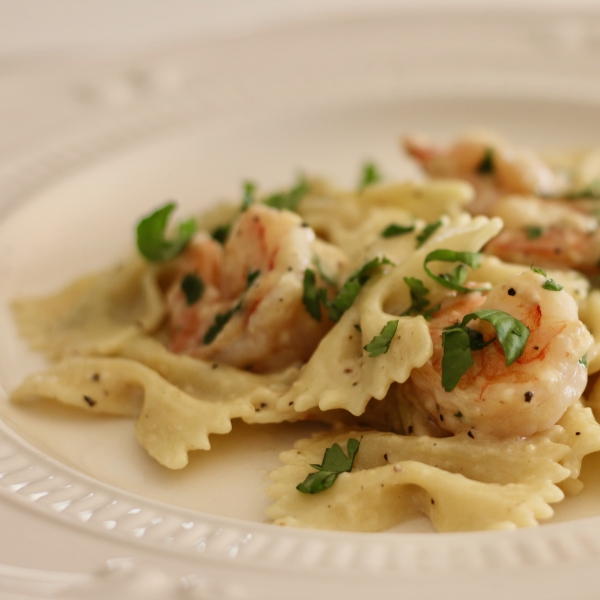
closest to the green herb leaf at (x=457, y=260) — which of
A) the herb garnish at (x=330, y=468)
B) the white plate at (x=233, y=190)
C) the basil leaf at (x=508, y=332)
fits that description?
the basil leaf at (x=508, y=332)

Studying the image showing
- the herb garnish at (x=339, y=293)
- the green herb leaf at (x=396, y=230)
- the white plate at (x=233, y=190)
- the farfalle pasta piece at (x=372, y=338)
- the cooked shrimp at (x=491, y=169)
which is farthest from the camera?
the cooked shrimp at (x=491, y=169)

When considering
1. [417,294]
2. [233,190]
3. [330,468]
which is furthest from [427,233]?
[233,190]

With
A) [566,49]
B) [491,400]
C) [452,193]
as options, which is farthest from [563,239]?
[566,49]

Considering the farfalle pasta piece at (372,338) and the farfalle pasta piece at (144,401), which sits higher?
the farfalle pasta piece at (372,338)

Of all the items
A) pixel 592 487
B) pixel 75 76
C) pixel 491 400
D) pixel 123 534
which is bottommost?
pixel 592 487

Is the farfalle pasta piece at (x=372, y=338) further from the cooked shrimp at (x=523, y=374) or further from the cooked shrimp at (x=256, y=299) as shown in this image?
the cooked shrimp at (x=256, y=299)

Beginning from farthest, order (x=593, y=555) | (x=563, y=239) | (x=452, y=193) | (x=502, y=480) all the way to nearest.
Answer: (x=452, y=193), (x=563, y=239), (x=502, y=480), (x=593, y=555)

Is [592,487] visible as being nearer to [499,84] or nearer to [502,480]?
[502,480]
